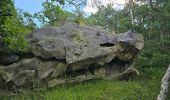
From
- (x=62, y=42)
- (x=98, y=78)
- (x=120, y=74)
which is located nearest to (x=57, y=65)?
(x=62, y=42)

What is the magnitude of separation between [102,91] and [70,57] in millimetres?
2846

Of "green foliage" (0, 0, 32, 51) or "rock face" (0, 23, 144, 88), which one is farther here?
"rock face" (0, 23, 144, 88)

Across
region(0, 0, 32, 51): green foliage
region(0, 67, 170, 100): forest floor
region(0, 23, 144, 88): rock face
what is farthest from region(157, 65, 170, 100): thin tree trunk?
region(0, 0, 32, 51): green foliage

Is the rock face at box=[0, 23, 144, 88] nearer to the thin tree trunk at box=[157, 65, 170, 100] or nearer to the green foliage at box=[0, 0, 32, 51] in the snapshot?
the green foliage at box=[0, 0, 32, 51]

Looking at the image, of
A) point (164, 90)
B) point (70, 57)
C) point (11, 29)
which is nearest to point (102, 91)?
point (70, 57)

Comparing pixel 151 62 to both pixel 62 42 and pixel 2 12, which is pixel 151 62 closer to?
pixel 62 42

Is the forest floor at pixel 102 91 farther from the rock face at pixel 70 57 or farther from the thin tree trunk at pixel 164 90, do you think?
the thin tree trunk at pixel 164 90

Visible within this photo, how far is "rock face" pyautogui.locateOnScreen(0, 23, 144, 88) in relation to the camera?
1842cm

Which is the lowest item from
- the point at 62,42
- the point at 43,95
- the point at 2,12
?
the point at 43,95

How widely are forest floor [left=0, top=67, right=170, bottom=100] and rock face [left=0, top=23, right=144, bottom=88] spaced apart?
745 mm

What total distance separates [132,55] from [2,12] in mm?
8347

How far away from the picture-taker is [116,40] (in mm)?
21312

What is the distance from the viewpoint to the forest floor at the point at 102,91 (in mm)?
16391

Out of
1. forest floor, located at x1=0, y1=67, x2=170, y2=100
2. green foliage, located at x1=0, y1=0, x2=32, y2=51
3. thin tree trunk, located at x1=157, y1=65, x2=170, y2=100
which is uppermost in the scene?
green foliage, located at x1=0, y1=0, x2=32, y2=51
